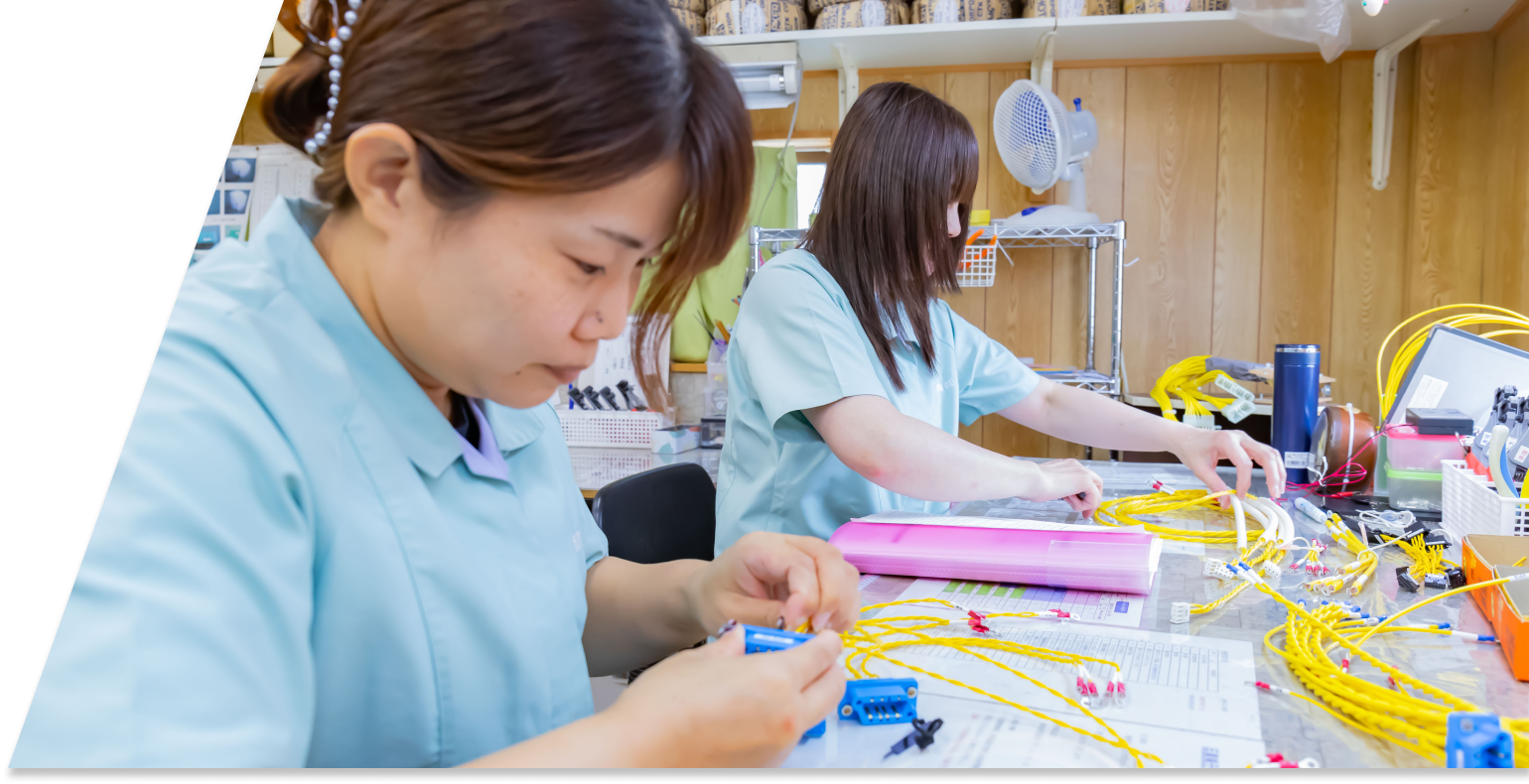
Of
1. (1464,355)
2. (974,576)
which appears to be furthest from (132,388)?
(1464,355)

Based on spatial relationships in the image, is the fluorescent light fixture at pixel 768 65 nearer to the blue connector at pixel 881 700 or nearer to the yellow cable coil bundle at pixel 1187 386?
the yellow cable coil bundle at pixel 1187 386

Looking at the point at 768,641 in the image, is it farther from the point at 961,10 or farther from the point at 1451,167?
the point at 1451,167

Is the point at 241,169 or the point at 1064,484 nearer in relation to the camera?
the point at 241,169

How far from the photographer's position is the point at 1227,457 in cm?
121

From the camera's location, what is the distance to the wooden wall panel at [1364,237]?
94.7 inches

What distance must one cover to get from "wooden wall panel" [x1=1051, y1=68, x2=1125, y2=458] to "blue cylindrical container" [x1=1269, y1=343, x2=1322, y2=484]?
44.4 inches

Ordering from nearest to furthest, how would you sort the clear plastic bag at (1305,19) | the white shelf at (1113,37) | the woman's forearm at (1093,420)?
the woman's forearm at (1093,420), the clear plastic bag at (1305,19), the white shelf at (1113,37)

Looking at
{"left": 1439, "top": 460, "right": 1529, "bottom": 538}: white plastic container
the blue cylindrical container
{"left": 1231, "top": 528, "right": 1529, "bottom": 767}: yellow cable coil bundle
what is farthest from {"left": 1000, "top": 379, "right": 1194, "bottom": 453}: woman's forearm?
{"left": 1231, "top": 528, "right": 1529, "bottom": 767}: yellow cable coil bundle

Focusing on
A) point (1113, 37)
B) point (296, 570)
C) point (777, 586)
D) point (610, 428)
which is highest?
point (1113, 37)

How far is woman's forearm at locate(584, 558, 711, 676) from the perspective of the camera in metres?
0.72

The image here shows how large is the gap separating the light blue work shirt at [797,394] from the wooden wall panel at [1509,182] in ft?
5.51

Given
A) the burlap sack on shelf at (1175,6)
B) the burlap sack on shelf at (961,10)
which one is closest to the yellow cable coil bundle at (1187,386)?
the burlap sack on shelf at (1175,6)

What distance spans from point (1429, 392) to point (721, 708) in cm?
160

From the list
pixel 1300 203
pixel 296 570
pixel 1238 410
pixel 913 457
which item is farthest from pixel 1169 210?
pixel 296 570
